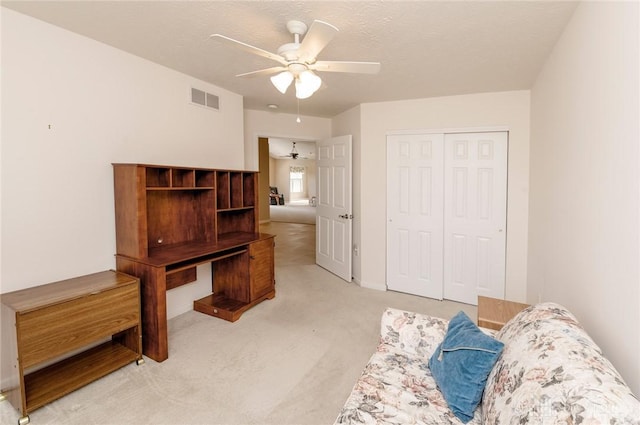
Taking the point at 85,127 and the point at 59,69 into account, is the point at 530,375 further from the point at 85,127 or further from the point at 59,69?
the point at 59,69

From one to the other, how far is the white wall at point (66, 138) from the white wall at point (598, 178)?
317 cm

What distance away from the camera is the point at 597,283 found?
149 centimetres

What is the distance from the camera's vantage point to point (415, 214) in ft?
12.8

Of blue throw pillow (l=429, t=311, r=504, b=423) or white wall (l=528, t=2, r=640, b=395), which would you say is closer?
white wall (l=528, t=2, r=640, b=395)

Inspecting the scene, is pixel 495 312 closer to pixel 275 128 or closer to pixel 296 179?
pixel 275 128

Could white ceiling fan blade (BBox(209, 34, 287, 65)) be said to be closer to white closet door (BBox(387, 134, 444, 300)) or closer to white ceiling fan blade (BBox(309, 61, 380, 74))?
white ceiling fan blade (BBox(309, 61, 380, 74))

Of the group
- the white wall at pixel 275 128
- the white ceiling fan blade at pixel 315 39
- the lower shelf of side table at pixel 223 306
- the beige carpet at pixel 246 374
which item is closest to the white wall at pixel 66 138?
the beige carpet at pixel 246 374

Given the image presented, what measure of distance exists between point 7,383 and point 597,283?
340cm

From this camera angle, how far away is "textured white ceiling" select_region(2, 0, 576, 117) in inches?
75.0

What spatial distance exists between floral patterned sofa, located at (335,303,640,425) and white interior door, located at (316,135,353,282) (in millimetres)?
2525

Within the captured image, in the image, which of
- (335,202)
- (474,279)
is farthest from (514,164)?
(335,202)

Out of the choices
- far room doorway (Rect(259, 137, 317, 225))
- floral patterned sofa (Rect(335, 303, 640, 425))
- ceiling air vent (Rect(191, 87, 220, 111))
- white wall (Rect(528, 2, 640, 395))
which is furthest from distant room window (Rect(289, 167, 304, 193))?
floral patterned sofa (Rect(335, 303, 640, 425))

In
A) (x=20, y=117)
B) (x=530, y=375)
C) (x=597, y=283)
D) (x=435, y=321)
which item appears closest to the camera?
(x=530, y=375)

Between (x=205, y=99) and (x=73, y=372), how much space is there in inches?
104
